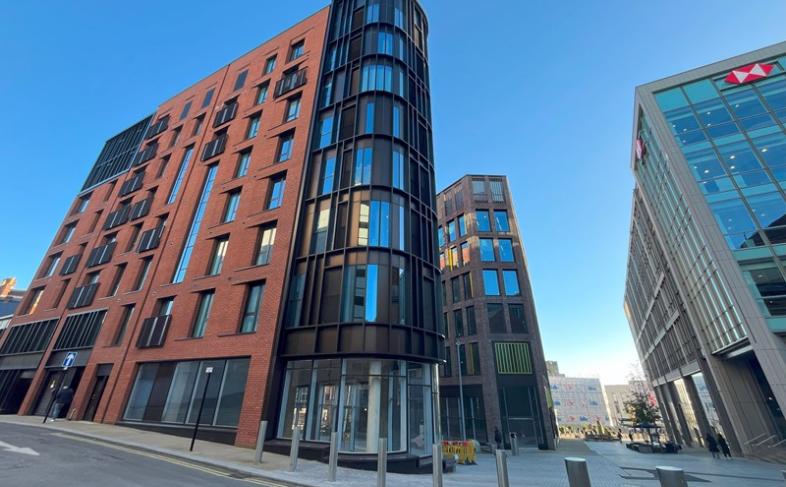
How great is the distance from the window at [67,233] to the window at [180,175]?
16381 mm

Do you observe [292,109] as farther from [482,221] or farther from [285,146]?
[482,221]

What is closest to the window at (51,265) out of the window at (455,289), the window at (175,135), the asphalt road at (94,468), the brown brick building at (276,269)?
the brown brick building at (276,269)

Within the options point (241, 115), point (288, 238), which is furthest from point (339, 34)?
point (288, 238)

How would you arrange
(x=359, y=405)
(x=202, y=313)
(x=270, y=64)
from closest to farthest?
(x=359, y=405) < (x=202, y=313) < (x=270, y=64)

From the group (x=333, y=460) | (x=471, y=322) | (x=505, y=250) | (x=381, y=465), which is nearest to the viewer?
(x=381, y=465)

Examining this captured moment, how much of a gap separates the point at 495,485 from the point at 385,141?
1537 centimetres

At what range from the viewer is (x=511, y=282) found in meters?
38.0

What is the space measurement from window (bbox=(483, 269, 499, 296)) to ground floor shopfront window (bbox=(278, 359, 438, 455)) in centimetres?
2477

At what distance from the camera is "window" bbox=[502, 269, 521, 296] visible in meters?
37.5

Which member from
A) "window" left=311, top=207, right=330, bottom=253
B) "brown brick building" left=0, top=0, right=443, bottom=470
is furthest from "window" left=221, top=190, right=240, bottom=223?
"window" left=311, top=207, right=330, bottom=253

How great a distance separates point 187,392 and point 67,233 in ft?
98.3

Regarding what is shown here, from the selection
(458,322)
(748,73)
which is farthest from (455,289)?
(748,73)

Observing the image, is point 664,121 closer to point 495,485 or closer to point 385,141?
point 385,141

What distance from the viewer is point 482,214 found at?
41.8m
